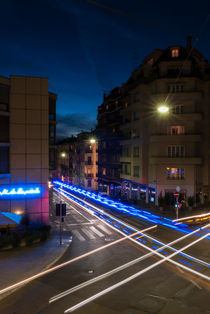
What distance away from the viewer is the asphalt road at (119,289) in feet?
33.1

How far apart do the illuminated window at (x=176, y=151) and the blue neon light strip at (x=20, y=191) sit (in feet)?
75.6

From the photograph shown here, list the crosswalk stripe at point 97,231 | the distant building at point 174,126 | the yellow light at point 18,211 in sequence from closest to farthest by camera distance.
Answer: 1. the yellow light at point 18,211
2. the crosswalk stripe at point 97,231
3. the distant building at point 174,126

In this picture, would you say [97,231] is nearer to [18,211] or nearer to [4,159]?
[18,211]

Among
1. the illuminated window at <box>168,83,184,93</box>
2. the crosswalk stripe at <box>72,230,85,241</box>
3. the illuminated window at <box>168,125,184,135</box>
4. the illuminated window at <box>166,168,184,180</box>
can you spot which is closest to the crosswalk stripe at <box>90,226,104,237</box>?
the crosswalk stripe at <box>72,230,85,241</box>

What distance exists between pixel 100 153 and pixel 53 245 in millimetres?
43891

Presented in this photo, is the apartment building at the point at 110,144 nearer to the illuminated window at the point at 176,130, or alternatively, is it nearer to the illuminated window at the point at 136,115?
the illuminated window at the point at 136,115

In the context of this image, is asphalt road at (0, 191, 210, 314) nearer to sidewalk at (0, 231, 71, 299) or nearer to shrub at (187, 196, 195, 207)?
sidewalk at (0, 231, 71, 299)

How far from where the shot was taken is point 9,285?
1208 cm

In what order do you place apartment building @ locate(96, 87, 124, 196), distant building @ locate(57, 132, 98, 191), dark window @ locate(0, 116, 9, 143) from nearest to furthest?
dark window @ locate(0, 116, 9, 143) → apartment building @ locate(96, 87, 124, 196) → distant building @ locate(57, 132, 98, 191)

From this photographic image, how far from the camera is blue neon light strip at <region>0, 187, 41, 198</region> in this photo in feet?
70.3

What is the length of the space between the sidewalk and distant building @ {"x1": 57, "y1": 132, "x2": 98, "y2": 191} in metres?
40.3

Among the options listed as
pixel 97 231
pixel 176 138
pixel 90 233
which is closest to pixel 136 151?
pixel 176 138

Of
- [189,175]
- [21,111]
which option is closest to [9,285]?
[21,111]

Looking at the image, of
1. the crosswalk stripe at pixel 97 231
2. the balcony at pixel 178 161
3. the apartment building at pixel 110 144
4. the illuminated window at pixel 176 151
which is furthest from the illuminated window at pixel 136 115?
the crosswalk stripe at pixel 97 231
